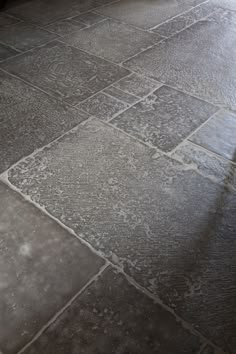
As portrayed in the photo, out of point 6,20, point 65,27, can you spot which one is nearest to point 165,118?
point 65,27

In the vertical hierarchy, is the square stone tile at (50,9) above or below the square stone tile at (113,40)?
above

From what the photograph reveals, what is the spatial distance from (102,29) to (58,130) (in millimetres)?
1536

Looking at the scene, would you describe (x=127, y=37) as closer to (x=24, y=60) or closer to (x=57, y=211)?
(x=24, y=60)

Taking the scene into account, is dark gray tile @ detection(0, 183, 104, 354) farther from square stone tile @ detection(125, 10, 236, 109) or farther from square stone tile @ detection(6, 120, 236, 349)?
square stone tile @ detection(125, 10, 236, 109)

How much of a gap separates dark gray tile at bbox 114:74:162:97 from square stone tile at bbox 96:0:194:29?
0.96 m

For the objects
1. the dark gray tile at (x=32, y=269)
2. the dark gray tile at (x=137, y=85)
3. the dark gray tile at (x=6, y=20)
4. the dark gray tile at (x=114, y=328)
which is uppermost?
the dark gray tile at (x=6, y=20)

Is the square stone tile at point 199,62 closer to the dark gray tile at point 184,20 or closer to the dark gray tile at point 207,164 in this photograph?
the dark gray tile at point 184,20

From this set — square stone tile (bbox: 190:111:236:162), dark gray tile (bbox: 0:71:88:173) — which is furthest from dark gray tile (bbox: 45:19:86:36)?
square stone tile (bbox: 190:111:236:162)

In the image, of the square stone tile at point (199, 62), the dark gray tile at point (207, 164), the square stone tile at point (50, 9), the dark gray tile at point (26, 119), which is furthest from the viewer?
the square stone tile at point (50, 9)

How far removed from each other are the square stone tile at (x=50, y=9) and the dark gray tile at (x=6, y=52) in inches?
21.8

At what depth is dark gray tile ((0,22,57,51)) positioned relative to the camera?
3.05 metres

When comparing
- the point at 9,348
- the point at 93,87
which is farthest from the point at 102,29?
the point at 9,348

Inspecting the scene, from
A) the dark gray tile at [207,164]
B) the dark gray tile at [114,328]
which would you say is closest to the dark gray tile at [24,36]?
the dark gray tile at [207,164]

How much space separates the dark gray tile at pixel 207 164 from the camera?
196 centimetres
